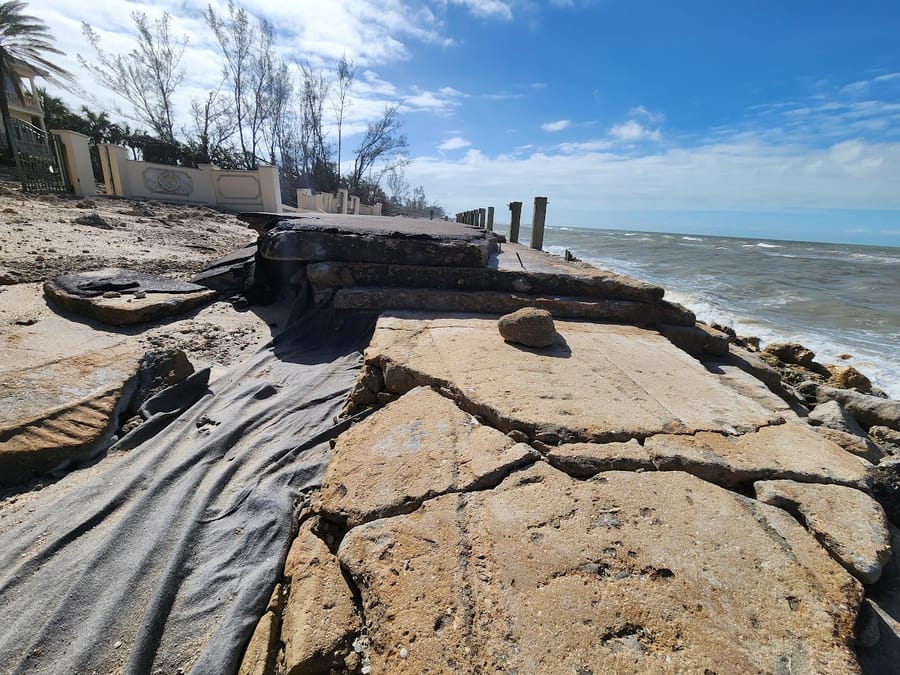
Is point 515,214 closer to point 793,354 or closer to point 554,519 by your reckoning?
point 793,354

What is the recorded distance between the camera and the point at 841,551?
1.30 metres

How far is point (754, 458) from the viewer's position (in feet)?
5.63

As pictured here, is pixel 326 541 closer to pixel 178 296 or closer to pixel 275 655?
pixel 275 655

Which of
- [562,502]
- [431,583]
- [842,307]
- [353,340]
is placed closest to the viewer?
[431,583]

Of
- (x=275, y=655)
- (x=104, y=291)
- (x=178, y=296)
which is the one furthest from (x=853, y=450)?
(x=104, y=291)

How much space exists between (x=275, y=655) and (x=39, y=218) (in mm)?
9570

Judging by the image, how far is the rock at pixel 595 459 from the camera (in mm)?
1604

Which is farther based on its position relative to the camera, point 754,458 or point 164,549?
point 754,458

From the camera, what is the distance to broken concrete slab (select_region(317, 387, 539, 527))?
4.95 feet

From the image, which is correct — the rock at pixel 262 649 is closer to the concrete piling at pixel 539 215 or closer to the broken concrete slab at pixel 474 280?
the broken concrete slab at pixel 474 280

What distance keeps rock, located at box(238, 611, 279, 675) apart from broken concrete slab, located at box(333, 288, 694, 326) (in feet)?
8.96

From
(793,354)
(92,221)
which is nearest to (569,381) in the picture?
(793,354)

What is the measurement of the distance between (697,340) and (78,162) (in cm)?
1681

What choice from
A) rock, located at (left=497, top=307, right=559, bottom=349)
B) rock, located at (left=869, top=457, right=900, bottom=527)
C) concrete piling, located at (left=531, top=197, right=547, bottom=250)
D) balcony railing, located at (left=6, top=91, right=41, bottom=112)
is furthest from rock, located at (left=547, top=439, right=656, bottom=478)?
balcony railing, located at (left=6, top=91, right=41, bottom=112)
